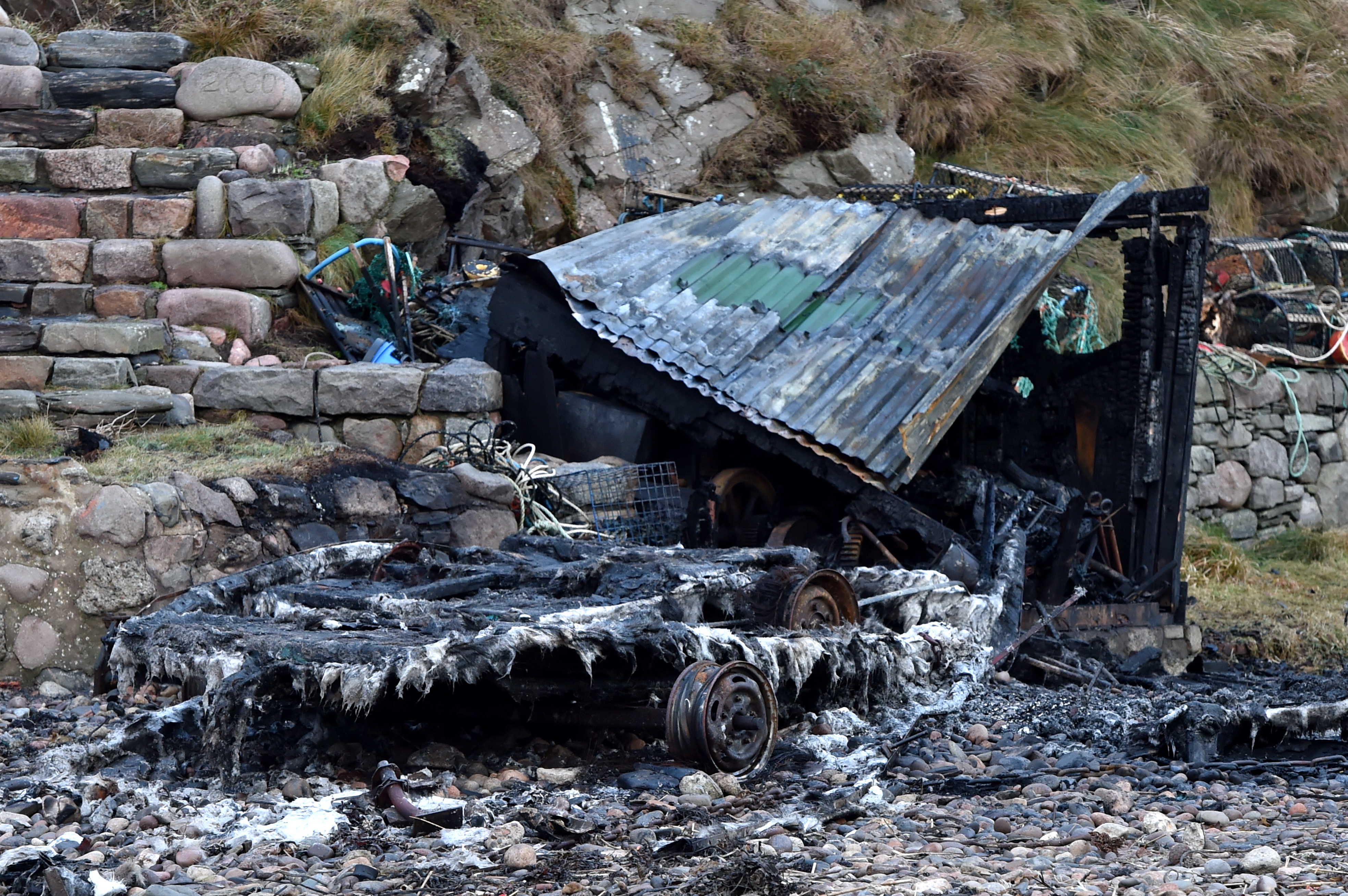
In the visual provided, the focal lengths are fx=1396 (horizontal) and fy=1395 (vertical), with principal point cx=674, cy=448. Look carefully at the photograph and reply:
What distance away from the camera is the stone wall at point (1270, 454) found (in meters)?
13.9

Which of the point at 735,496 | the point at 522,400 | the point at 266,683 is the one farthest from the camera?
the point at 522,400

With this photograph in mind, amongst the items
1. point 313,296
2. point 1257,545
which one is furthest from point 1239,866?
point 1257,545

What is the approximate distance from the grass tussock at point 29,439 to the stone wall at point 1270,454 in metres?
10.2

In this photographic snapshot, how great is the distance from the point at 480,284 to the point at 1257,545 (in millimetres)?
8090

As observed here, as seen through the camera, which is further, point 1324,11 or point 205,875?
point 1324,11

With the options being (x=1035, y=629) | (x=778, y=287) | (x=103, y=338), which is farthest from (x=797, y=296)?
(x=103, y=338)

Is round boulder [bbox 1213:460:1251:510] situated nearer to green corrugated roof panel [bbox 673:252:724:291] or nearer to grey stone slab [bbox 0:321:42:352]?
green corrugated roof panel [bbox 673:252:724:291]

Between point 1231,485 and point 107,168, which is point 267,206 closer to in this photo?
point 107,168

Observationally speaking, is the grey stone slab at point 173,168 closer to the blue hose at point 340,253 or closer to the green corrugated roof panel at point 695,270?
the blue hose at point 340,253

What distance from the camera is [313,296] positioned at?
1097 centimetres

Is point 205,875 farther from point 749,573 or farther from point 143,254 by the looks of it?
point 143,254

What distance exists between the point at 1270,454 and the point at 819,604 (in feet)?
30.8

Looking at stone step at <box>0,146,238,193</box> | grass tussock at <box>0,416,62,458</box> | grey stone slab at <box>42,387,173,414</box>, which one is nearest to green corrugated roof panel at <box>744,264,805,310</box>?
grey stone slab at <box>42,387,173,414</box>

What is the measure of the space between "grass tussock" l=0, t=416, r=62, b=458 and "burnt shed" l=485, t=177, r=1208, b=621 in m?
3.03
